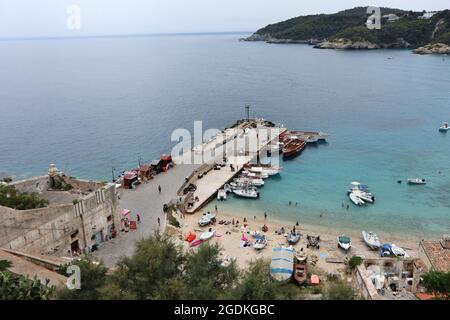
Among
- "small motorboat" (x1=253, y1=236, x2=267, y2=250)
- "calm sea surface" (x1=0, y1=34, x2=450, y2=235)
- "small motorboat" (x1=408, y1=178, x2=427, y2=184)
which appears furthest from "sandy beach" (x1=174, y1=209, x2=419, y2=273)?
"small motorboat" (x1=408, y1=178, x2=427, y2=184)

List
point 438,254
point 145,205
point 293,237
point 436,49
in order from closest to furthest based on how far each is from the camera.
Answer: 1. point 438,254
2. point 293,237
3. point 145,205
4. point 436,49

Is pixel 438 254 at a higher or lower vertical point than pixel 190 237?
higher

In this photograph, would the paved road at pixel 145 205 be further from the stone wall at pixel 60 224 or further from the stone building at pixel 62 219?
the stone wall at pixel 60 224

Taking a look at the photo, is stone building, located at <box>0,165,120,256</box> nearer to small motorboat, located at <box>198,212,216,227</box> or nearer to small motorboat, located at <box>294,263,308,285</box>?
small motorboat, located at <box>198,212,216,227</box>

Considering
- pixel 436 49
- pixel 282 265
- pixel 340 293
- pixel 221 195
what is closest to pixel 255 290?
pixel 340 293

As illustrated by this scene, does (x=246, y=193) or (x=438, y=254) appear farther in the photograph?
(x=246, y=193)

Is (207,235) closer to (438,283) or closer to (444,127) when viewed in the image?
(438,283)

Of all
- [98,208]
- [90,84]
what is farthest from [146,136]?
[90,84]
